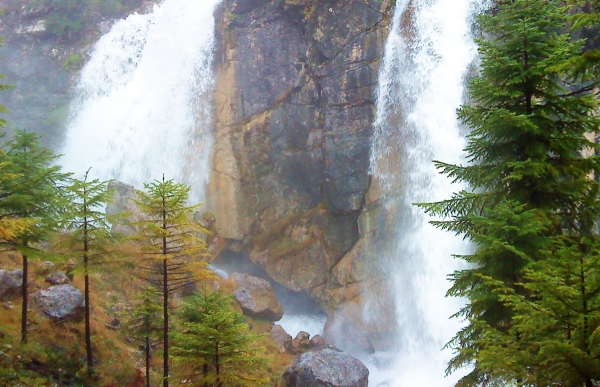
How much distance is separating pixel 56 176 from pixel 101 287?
857 cm

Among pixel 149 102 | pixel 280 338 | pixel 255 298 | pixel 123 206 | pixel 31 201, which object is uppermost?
pixel 149 102

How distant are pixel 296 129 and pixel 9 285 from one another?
54.0 ft

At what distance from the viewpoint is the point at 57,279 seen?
16.6 metres

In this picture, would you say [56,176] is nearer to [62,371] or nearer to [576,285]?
[62,371]

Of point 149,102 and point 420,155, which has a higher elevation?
point 149,102

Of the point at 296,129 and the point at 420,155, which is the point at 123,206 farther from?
the point at 420,155

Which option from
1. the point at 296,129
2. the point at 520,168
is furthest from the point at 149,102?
the point at 520,168

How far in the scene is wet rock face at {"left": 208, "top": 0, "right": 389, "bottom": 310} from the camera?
24.8 m

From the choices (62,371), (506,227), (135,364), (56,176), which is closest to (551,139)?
(506,227)

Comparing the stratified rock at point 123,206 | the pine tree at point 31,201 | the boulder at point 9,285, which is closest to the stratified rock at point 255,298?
the stratified rock at point 123,206

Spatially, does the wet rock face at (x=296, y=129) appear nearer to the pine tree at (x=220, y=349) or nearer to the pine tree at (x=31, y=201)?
the pine tree at (x=31, y=201)

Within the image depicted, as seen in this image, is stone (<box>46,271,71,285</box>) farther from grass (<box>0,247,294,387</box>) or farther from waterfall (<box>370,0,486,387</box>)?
waterfall (<box>370,0,486,387</box>)

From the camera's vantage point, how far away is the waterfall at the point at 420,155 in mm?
20312

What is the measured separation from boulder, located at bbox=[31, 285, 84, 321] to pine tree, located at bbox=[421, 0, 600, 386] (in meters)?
12.6
